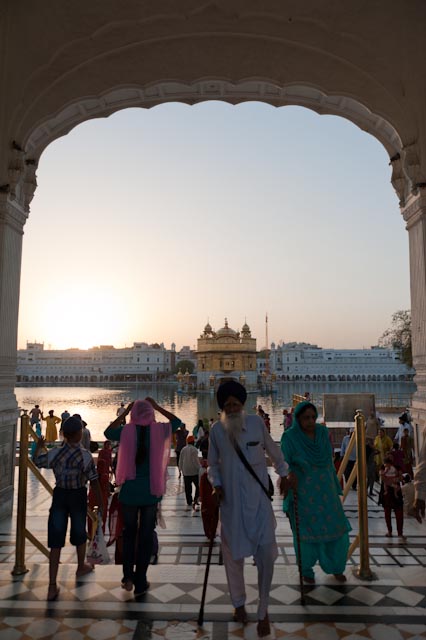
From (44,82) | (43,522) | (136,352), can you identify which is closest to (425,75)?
(44,82)

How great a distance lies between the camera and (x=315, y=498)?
10.1 feet

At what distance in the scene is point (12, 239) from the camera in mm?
5039

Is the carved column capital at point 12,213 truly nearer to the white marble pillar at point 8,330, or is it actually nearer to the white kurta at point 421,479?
the white marble pillar at point 8,330

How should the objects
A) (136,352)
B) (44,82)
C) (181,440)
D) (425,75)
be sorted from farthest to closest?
(136,352), (181,440), (44,82), (425,75)

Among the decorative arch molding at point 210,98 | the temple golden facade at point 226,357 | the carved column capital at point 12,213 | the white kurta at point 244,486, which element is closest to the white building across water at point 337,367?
the temple golden facade at point 226,357

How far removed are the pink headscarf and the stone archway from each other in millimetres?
2438

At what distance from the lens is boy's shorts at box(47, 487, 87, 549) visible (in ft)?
9.41

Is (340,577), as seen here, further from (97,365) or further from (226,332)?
(97,365)

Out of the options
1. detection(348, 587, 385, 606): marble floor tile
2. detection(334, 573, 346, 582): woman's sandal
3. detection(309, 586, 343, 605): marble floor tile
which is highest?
detection(334, 573, 346, 582): woman's sandal

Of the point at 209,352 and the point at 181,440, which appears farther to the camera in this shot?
the point at 209,352

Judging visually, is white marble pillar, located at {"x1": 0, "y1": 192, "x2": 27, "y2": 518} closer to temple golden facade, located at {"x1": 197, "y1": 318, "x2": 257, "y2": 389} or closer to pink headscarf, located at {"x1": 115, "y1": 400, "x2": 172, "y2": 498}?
pink headscarf, located at {"x1": 115, "y1": 400, "x2": 172, "y2": 498}

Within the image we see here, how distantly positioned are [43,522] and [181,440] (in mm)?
3494

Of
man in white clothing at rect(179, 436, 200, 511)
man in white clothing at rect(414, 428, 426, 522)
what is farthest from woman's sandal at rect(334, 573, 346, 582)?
man in white clothing at rect(179, 436, 200, 511)

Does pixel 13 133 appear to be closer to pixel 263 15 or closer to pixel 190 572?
pixel 263 15
